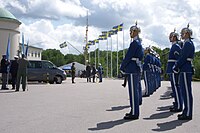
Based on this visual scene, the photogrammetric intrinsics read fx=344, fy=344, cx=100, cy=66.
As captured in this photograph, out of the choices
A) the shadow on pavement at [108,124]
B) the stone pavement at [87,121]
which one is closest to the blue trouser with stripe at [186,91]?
the stone pavement at [87,121]

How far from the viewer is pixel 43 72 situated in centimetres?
2670

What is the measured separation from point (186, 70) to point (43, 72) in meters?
19.6

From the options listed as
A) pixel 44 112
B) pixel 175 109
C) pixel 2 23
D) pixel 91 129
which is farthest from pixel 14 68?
pixel 2 23

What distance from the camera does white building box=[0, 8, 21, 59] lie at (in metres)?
54.2

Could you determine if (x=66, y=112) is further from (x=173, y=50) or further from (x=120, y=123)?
(x=173, y=50)

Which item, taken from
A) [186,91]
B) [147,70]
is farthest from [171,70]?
[147,70]

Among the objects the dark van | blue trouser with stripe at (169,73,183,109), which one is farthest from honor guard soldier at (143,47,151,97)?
the dark van

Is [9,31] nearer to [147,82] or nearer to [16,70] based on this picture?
[16,70]

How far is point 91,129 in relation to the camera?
6.95m

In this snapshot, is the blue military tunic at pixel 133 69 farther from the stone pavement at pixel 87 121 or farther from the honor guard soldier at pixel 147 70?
the honor guard soldier at pixel 147 70

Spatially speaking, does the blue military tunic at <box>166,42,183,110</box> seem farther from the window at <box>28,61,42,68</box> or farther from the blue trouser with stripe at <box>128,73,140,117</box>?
the window at <box>28,61,42,68</box>

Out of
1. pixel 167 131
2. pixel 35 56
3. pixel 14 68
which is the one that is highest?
Result: pixel 35 56

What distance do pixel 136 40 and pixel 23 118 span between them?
331 centimetres

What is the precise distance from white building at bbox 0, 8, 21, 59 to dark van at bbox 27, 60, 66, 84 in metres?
28.3
